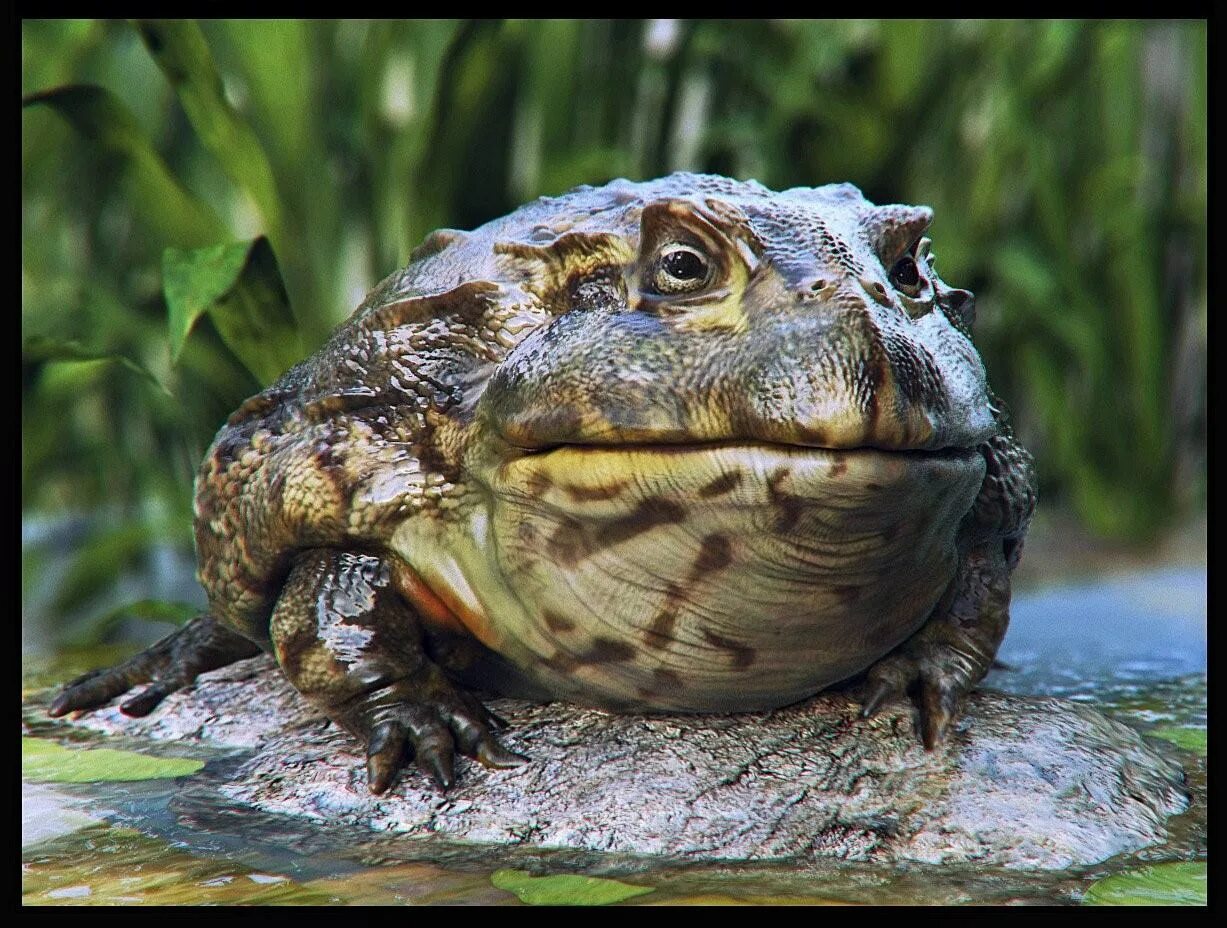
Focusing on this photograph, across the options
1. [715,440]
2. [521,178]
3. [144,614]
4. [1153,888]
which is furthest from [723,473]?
[521,178]

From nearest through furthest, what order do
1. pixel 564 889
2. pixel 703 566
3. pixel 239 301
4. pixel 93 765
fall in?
pixel 564 889 < pixel 703 566 < pixel 93 765 < pixel 239 301

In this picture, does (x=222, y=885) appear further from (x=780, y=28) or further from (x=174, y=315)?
(x=780, y=28)

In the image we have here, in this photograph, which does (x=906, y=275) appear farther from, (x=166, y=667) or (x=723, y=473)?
(x=166, y=667)

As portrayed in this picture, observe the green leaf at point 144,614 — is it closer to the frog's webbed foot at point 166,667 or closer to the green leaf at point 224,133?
the frog's webbed foot at point 166,667

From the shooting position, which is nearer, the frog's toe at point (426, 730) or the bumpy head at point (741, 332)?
the bumpy head at point (741, 332)

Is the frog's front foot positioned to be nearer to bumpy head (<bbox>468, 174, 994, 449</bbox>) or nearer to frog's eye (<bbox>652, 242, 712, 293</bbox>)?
bumpy head (<bbox>468, 174, 994, 449</bbox>)

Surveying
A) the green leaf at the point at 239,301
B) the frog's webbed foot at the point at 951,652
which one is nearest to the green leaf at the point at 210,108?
the green leaf at the point at 239,301

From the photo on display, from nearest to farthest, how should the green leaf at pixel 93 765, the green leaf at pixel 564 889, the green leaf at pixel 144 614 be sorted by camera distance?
the green leaf at pixel 564 889 < the green leaf at pixel 93 765 < the green leaf at pixel 144 614
